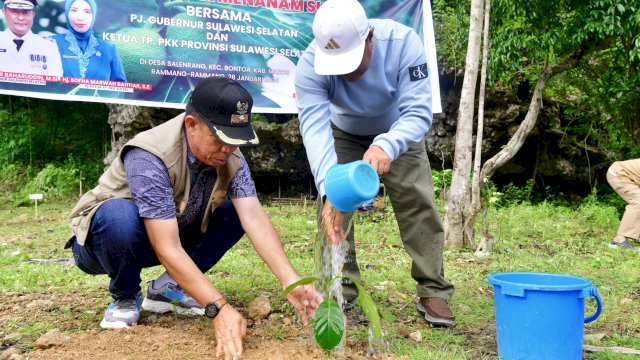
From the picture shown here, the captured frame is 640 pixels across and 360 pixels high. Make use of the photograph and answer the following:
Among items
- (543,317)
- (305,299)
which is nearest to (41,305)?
(305,299)

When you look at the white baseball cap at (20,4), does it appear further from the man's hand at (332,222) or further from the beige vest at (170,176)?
the man's hand at (332,222)

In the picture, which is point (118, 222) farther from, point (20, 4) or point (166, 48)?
point (20, 4)

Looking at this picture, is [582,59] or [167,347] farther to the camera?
[582,59]

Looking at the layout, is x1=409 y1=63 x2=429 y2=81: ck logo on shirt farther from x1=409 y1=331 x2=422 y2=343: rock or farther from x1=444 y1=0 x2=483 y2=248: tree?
x1=444 y1=0 x2=483 y2=248: tree

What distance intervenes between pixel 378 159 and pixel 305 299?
0.65m

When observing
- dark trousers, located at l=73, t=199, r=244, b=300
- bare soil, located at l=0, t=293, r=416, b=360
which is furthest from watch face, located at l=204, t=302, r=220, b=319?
dark trousers, located at l=73, t=199, r=244, b=300

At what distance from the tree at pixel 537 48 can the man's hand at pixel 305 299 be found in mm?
2560

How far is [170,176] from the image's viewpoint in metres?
2.51

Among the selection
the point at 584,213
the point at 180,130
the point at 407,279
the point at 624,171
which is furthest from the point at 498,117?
the point at 180,130

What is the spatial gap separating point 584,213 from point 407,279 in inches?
145

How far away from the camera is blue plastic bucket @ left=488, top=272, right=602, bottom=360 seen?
2275 millimetres

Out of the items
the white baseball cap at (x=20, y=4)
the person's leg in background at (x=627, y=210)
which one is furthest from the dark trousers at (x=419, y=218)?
the white baseball cap at (x=20, y=4)

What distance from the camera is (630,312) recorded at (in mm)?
3240

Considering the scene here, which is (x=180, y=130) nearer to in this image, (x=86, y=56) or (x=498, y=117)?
(x=86, y=56)
